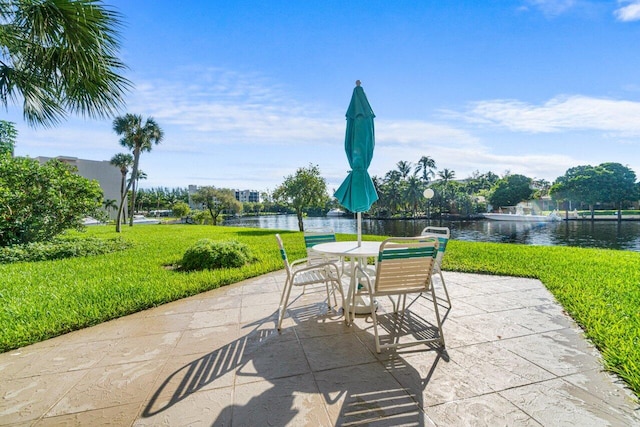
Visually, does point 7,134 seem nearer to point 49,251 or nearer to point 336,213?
point 49,251

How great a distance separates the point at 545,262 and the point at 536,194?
57.8 metres

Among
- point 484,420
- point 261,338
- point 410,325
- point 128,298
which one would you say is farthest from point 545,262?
point 128,298

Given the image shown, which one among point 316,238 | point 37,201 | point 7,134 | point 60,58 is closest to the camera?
point 60,58

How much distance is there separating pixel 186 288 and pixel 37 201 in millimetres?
6896

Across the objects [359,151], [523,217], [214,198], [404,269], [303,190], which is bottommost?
[523,217]

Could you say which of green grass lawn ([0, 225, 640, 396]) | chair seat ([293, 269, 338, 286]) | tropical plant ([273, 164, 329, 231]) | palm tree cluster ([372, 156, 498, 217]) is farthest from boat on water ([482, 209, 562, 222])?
chair seat ([293, 269, 338, 286])

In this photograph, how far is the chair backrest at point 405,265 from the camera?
226 cm

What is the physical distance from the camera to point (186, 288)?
4141 mm

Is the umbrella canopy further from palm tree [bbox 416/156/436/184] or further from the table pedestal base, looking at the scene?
palm tree [bbox 416/156/436/184]

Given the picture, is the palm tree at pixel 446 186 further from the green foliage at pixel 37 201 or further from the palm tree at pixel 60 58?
the palm tree at pixel 60 58

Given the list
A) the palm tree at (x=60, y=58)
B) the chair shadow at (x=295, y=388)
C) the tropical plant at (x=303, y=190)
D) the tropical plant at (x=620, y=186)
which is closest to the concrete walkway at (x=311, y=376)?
the chair shadow at (x=295, y=388)

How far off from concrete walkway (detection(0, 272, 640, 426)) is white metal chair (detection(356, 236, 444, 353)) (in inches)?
14.2

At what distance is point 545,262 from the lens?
5559 mm

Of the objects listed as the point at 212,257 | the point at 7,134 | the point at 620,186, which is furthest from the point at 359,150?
the point at 620,186
